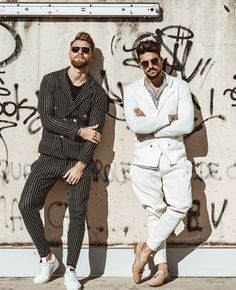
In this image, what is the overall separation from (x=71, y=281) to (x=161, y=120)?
1714 millimetres

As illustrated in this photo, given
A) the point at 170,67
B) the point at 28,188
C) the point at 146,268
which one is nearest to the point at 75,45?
the point at 170,67

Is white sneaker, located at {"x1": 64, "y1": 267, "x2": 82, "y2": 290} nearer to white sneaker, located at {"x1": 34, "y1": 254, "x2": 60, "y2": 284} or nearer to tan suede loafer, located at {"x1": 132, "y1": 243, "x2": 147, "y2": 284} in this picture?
white sneaker, located at {"x1": 34, "y1": 254, "x2": 60, "y2": 284}

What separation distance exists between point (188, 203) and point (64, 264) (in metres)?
1.42

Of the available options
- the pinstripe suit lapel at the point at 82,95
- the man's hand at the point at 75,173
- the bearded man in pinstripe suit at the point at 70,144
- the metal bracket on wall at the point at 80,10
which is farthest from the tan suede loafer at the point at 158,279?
the metal bracket on wall at the point at 80,10

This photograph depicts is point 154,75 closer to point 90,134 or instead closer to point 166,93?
point 166,93

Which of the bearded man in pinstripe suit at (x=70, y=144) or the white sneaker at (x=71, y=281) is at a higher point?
the bearded man in pinstripe suit at (x=70, y=144)

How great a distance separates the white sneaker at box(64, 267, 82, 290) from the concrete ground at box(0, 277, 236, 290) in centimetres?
10

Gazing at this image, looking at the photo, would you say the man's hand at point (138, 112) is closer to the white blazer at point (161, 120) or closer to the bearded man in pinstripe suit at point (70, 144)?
the white blazer at point (161, 120)

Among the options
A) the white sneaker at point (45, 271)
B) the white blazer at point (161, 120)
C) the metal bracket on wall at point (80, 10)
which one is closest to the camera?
the white blazer at point (161, 120)

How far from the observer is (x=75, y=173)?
646 cm

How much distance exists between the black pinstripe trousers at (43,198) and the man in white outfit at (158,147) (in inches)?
21.4

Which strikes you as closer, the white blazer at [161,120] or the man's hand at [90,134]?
the white blazer at [161,120]

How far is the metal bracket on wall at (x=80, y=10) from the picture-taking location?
263 inches

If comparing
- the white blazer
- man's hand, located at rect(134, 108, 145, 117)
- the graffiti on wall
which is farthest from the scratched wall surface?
man's hand, located at rect(134, 108, 145, 117)
